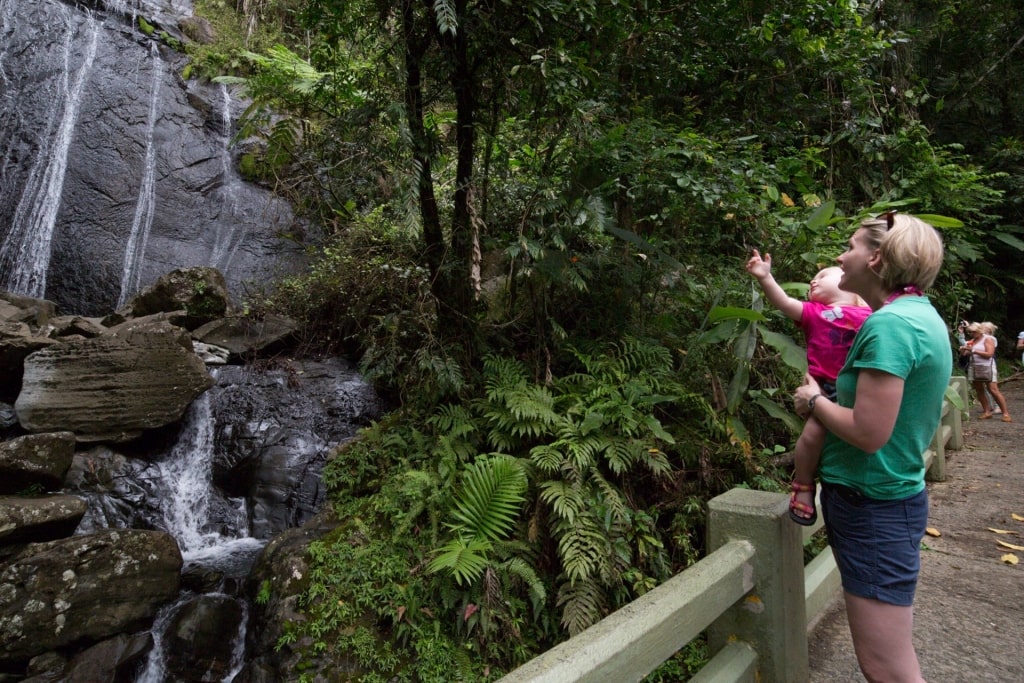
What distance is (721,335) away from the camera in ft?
9.89

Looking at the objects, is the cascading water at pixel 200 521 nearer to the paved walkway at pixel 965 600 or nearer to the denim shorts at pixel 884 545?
the paved walkway at pixel 965 600

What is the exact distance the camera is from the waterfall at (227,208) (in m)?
11.6

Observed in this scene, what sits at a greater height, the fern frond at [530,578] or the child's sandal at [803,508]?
the child's sandal at [803,508]

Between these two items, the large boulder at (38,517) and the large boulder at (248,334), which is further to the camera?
the large boulder at (248,334)

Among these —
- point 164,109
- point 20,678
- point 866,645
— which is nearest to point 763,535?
point 866,645

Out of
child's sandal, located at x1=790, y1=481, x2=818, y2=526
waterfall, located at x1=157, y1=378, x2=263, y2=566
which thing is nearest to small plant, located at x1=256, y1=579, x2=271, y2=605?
waterfall, located at x1=157, y1=378, x2=263, y2=566

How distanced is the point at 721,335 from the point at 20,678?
5316 millimetres

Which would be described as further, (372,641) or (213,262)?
(213,262)

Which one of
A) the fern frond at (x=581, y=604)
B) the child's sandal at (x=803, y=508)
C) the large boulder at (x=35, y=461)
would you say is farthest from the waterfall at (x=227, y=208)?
the child's sandal at (x=803, y=508)

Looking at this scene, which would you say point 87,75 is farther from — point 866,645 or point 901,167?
point 866,645

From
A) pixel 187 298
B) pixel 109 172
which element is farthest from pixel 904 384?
pixel 109 172

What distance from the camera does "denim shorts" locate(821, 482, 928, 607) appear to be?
1711 mm

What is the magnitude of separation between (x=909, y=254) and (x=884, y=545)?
880 mm

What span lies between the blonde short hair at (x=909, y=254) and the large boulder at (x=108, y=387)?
704 cm
